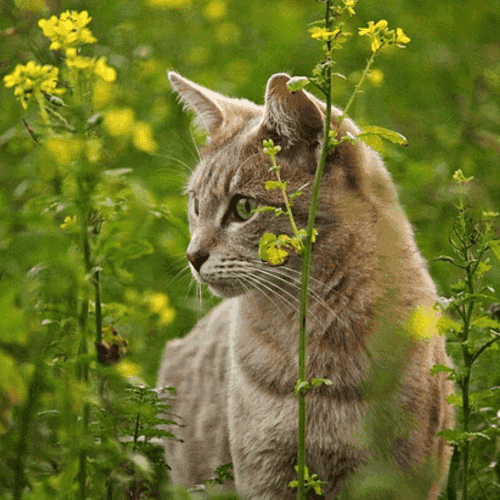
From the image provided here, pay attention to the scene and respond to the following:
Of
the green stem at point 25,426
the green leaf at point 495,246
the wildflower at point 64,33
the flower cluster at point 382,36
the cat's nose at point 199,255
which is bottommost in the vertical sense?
the green stem at point 25,426

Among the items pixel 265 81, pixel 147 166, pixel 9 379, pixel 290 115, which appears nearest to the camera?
pixel 9 379

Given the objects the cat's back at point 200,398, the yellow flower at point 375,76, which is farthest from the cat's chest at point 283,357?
the yellow flower at point 375,76

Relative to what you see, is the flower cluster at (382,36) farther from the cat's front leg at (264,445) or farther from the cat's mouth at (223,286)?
the cat's front leg at (264,445)

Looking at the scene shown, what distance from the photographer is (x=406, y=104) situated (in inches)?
173

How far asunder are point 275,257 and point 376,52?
50cm

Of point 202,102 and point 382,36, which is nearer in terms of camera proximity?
point 382,36

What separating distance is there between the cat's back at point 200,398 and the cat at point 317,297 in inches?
17.5

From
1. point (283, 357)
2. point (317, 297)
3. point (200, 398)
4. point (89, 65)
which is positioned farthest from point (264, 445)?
point (89, 65)

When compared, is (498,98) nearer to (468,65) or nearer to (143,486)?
(468,65)

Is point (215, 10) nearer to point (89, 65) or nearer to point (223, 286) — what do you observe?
point (223, 286)

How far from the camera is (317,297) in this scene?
225 centimetres

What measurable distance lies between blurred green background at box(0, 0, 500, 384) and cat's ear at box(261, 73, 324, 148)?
46cm

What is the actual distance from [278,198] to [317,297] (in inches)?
12.2

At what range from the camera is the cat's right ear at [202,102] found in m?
2.64
